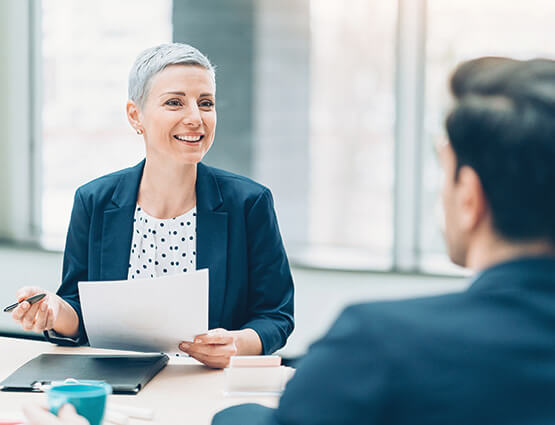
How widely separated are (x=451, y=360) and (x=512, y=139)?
10.2 inches

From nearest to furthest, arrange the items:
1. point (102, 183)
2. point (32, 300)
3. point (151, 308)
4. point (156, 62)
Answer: point (151, 308) < point (32, 300) < point (156, 62) < point (102, 183)

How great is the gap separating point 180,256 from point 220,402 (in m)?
0.62

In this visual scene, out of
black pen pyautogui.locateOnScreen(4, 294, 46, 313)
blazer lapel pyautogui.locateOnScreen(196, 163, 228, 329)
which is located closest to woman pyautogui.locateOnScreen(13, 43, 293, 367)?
blazer lapel pyautogui.locateOnScreen(196, 163, 228, 329)

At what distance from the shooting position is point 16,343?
200cm

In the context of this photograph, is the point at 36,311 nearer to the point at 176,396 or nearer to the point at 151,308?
the point at 151,308

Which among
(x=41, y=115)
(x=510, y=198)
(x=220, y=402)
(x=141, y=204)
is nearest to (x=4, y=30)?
(x=41, y=115)

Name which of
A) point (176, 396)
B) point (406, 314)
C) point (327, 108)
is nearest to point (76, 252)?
point (176, 396)

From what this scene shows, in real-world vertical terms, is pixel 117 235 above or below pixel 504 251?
below

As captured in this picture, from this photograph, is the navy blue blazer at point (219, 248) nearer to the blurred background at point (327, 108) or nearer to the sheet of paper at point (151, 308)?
the sheet of paper at point (151, 308)

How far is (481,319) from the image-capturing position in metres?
0.81

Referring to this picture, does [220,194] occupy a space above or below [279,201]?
above

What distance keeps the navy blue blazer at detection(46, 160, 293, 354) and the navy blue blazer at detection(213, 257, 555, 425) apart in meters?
1.21

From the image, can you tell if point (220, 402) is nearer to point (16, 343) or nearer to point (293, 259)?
point (16, 343)

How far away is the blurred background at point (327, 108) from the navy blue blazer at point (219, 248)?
1726 mm
